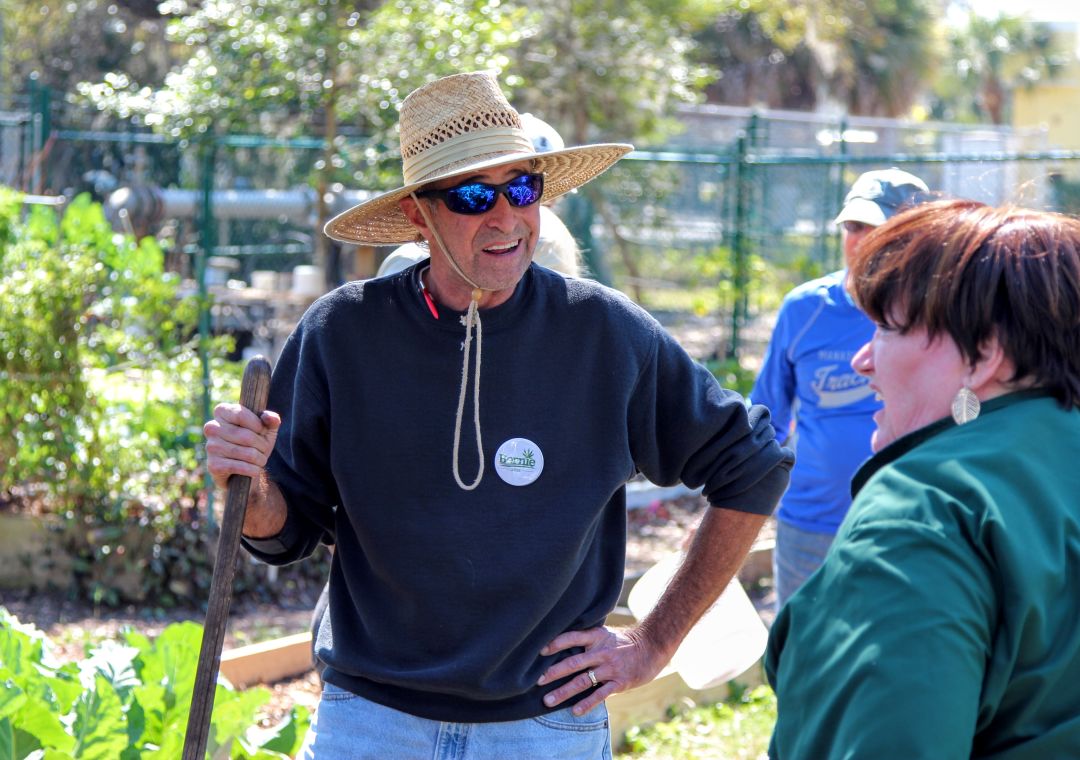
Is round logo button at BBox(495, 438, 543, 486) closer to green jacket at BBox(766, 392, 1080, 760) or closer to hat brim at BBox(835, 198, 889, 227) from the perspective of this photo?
green jacket at BBox(766, 392, 1080, 760)

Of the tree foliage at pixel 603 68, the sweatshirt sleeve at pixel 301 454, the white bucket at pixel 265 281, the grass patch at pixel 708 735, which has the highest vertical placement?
the tree foliage at pixel 603 68

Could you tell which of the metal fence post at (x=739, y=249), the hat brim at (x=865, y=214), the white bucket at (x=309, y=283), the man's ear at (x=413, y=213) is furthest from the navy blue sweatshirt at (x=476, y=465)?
the metal fence post at (x=739, y=249)

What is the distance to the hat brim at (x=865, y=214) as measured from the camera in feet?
13.8

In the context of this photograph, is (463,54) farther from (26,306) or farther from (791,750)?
(791,750)

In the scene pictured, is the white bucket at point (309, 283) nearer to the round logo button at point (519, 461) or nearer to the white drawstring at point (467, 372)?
the white drawstring at point (467, 372)

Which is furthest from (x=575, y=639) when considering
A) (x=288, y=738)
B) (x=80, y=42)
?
(x=80, y=42)

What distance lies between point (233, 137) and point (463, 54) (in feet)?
4.75

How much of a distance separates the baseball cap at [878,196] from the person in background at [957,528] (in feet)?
8.48

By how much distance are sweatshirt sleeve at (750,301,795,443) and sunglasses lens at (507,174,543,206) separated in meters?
2.01

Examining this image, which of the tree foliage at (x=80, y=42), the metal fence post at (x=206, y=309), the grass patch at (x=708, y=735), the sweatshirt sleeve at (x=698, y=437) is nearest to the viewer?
the sweatshirt sleeve at (x=698, y=437)

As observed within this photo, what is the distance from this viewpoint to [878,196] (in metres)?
4.30

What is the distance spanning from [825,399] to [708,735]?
56.1 inches

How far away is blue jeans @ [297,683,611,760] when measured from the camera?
7.82 feet

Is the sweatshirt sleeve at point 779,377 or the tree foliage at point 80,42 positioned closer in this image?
the sweatshirt sleeve at point 779,377
